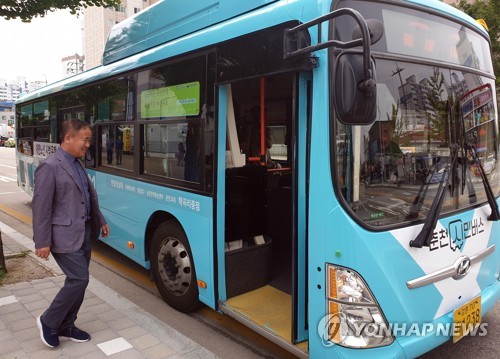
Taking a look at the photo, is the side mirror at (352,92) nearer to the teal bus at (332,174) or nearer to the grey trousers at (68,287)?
the teal bus at (332,174)

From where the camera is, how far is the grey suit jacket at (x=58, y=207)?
9.62 feet

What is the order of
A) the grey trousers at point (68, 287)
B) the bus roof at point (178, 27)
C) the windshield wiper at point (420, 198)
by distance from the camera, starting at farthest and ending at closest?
the grey trousers at point (68, 287)
the bus roof at point (178, 27)
the windshield wiper at point (420, 198)

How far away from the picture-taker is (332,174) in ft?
7.62

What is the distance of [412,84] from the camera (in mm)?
2512

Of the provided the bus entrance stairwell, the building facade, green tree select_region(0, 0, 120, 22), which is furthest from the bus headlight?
→ the building facade

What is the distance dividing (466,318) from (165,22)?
373 cm

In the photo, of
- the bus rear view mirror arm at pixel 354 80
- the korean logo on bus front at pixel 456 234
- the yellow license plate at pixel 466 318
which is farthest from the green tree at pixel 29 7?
the yellow license plate at pixel 466 318

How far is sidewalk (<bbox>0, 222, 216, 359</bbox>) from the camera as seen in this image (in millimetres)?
3127

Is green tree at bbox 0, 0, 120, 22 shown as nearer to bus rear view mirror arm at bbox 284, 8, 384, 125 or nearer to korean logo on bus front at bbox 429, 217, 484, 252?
bus rear view mirror arm at bbox 284, 8, 384, 125

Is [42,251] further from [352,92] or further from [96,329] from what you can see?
[352,92]

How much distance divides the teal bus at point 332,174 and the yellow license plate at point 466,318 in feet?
0.06

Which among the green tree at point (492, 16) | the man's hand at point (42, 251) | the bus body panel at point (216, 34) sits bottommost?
the man's hand at point (42, 251)

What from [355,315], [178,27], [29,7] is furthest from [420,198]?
[29,7]

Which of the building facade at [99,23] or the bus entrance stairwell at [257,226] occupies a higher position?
the building facade at [99,23]
